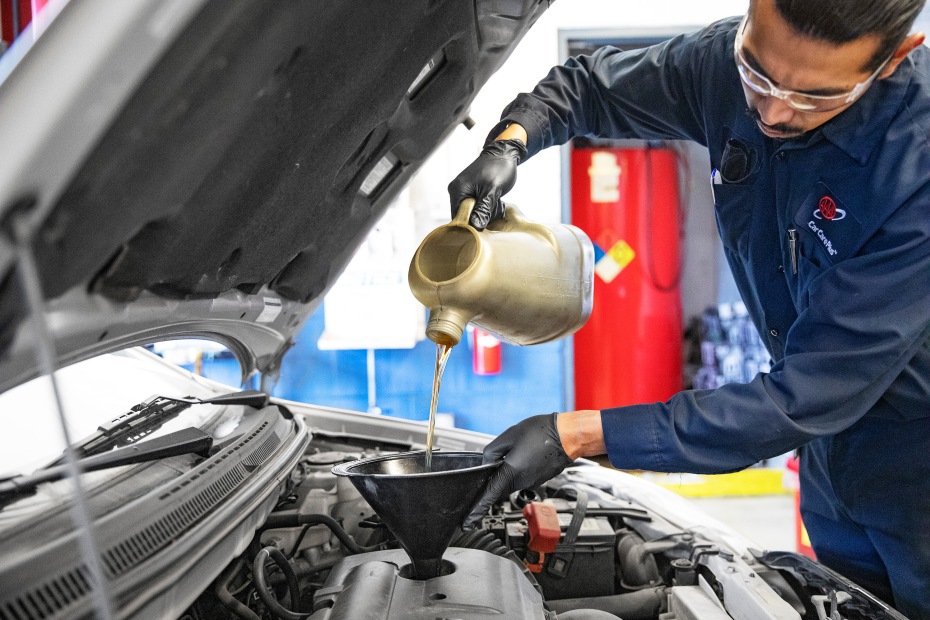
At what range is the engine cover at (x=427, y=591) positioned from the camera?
3.71ft

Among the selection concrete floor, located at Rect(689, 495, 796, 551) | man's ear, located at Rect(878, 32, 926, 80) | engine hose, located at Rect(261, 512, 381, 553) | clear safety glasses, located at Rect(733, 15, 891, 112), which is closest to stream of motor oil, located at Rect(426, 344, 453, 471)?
engine hose, located at Rect(261, 512, 381, 553)

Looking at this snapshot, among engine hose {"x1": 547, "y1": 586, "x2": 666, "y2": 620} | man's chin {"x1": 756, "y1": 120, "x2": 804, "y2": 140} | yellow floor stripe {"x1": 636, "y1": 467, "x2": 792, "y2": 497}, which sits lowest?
yellow floor stripe {"x1": 636, "y1": 467, "x2": 792, "y2": 497}

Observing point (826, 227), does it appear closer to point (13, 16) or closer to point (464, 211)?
point (464, 211)

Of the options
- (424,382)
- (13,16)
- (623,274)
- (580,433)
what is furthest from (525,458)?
(13,16)

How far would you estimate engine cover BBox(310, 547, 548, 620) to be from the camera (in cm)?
113

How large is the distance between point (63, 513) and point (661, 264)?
13.7 feet

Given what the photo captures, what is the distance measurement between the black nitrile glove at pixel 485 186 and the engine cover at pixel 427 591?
61cm

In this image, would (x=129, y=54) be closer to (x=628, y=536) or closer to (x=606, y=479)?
(x=628, y=536)

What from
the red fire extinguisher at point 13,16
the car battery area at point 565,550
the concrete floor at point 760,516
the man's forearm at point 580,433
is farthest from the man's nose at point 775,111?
the red fire extinguisher at point 13,16

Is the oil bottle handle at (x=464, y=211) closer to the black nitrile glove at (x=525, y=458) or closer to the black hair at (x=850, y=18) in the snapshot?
the black nitrile glove at (x=525, y=458)

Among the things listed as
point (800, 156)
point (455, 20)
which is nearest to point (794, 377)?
point (800, 156)

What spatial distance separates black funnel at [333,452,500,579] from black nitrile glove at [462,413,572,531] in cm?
8

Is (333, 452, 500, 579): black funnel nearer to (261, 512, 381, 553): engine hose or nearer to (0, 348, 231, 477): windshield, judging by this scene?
(261, 512, 381, 553): engine hose

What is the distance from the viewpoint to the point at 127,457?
1189mm
